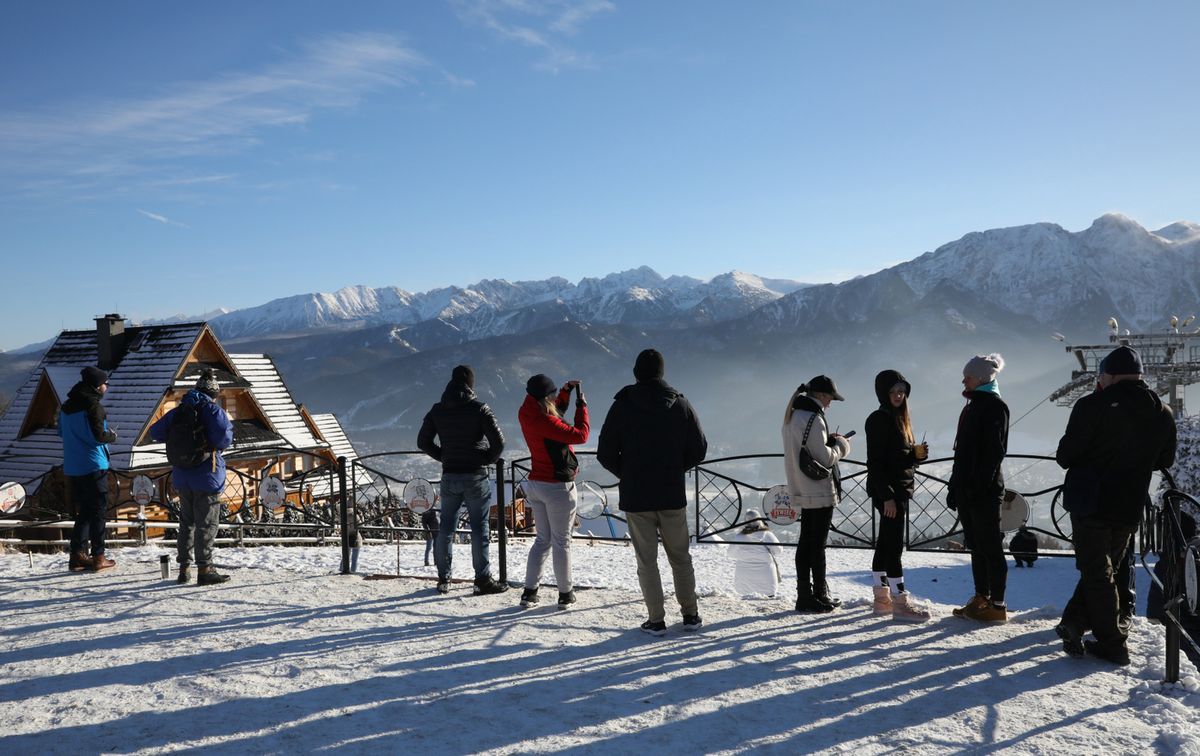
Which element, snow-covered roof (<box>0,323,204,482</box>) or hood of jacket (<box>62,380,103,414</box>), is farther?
snow-covered roof (<box>0,323,204,482</box>)

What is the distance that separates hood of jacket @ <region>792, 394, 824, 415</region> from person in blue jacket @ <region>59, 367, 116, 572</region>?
21.0 feet

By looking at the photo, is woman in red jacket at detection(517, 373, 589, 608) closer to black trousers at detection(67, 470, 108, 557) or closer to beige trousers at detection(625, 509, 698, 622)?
beige trousers at detection(625, 509, 698, 622)

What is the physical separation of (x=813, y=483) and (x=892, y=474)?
0.59 metres

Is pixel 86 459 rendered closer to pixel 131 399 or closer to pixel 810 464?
pixel 810 464

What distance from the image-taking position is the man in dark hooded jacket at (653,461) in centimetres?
551

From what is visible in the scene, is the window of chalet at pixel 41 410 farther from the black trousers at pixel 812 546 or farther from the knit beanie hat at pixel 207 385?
the black trousers at pixel 812 546

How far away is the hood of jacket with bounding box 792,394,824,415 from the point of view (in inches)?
235

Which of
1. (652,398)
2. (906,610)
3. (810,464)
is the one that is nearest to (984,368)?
(810,464)

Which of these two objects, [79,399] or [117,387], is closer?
[79,399]

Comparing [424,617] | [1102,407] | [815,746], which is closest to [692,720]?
[815,746]

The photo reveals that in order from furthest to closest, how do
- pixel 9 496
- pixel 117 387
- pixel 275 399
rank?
1. pixel 275 399
2. pixel 117 387
3. pixel 9 496

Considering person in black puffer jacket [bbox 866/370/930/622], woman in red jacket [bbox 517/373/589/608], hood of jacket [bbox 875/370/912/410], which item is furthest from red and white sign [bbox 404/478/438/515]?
hood of jacket [bbox 875/370/912/410]

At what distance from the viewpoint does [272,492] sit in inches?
372

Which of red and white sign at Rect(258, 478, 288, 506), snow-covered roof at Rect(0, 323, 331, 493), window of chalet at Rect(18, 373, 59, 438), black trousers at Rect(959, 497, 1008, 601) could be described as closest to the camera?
black trousers at Rect(959, 497, 1008, 601)
